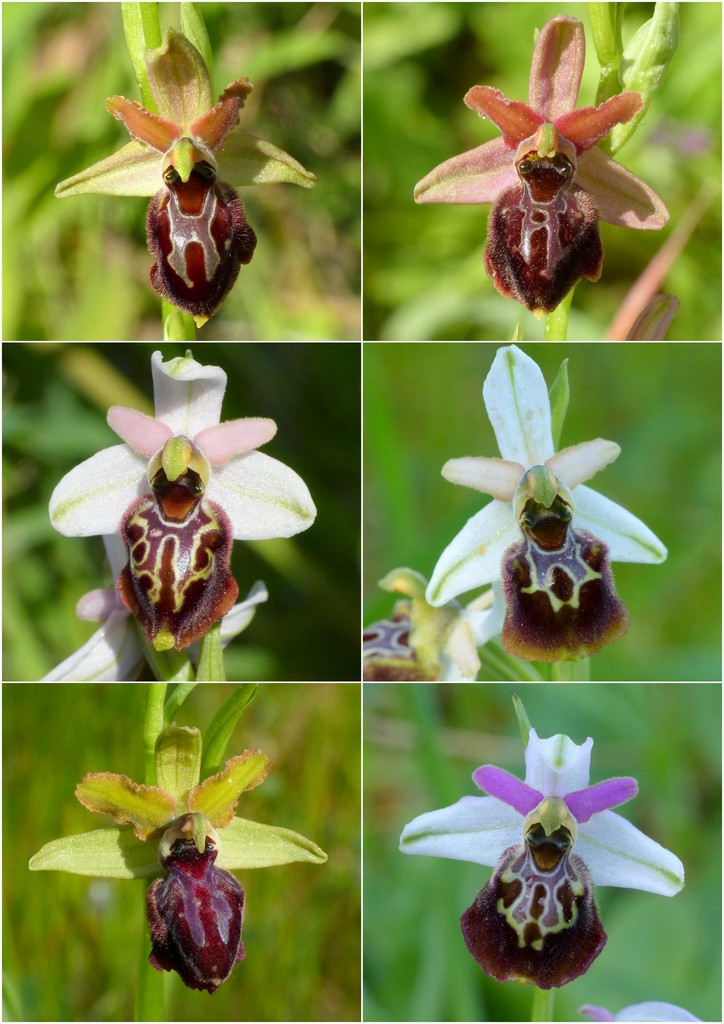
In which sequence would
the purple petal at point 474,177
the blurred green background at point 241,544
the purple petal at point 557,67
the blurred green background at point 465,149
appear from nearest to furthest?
the purple petal at point 557,67 < the purple petal at point 474,177 < the blurred green background at point 241,544 < the blurred green background at point 465,149

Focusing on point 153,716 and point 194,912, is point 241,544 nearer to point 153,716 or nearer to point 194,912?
point 153,716

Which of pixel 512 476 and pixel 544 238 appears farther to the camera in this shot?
pixel 512 476

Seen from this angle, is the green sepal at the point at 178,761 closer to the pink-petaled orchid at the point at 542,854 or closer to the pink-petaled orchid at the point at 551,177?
the pink-petaled orchid at the point at 542,854

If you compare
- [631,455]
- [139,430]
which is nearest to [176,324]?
[139,430]

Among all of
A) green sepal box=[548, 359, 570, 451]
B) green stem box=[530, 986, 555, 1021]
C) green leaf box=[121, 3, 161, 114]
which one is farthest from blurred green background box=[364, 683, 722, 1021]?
green leaf box=[121, 3, 161, 114]

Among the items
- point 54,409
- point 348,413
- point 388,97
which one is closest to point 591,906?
point 348,413

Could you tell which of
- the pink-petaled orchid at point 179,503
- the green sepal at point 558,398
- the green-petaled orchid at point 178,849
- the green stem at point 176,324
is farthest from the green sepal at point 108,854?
the green sepal at point 558,398

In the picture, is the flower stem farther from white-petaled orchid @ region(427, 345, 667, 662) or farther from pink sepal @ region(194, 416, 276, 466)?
pink sepal @ region(194, 416, 276, 466)

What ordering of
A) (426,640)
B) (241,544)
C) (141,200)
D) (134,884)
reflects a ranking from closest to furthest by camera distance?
(426,640), (134,884), (241,544), (141,200)

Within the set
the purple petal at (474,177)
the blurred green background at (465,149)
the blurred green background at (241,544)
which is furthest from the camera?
the blurred green background at (465,149)
